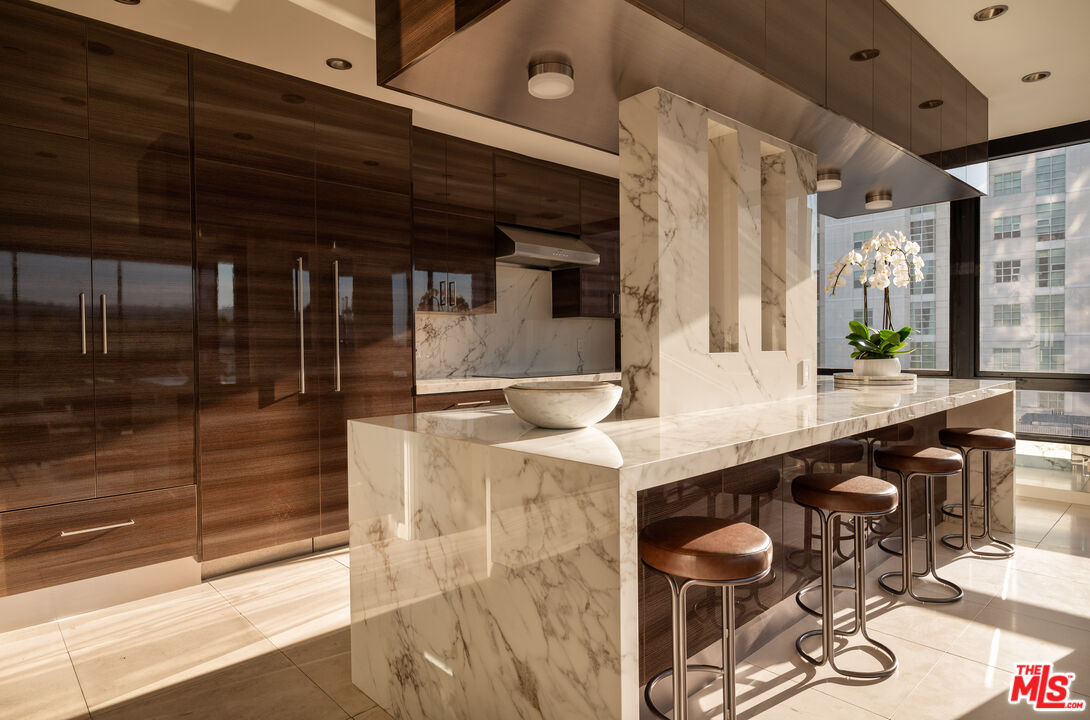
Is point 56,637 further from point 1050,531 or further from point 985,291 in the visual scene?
point 985,291

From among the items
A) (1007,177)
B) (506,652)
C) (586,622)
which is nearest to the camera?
(586,622)

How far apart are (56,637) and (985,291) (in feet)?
19.4

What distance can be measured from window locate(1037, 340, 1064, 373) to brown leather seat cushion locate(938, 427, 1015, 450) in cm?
163

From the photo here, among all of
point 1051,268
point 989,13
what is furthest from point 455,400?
point 1051,268

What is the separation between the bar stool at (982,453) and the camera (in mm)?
3021

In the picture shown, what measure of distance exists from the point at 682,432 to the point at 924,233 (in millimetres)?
4163

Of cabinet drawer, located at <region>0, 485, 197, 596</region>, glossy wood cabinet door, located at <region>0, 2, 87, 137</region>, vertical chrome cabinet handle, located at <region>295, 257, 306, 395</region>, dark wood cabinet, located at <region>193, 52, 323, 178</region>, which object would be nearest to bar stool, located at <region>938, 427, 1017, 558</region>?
vertical chrome cabinet handle, located at <region>295, 257, 306, 395</region>

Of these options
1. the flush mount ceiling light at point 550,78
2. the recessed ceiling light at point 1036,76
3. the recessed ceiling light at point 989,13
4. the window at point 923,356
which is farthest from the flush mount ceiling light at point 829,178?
the window at point 923,356

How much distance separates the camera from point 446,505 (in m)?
1.60

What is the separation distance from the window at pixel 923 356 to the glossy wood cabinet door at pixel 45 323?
17.6 ft

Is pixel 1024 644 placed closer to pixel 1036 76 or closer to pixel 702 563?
pixel 702 563

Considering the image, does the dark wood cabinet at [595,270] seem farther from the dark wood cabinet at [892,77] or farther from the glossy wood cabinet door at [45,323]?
the glossy wood cabinet door at [45,323]

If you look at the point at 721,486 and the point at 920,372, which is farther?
the point at 920,372

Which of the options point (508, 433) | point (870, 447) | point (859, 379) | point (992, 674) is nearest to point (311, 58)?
point (508, 433)
